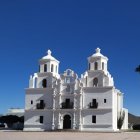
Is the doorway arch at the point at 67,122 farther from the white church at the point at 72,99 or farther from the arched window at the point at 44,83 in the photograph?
the arched window at the point at 44,83

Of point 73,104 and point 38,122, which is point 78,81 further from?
point 38,122

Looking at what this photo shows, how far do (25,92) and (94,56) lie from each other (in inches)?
449

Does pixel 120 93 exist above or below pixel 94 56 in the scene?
below

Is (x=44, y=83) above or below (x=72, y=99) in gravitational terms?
above

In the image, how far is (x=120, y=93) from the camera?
59281 mm

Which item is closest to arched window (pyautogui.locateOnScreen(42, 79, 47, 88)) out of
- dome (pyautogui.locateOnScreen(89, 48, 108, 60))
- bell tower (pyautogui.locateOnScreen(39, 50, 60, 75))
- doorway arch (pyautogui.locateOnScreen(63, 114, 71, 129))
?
bell tower (pyautogui.locateOnScreen(39, 50, 60, 75))

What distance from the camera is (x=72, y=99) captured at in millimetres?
53531

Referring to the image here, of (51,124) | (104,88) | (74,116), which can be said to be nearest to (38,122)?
(51,124)

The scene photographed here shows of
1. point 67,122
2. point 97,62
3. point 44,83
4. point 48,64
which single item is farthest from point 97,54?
point 67,122

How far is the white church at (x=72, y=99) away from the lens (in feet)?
170

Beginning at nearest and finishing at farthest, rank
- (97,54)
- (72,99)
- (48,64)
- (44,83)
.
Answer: (72,99), (97,54), (48,64), (44,83)

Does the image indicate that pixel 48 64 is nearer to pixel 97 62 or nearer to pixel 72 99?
pixel 72 99

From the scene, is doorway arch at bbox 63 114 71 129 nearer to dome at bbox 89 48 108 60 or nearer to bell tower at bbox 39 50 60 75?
bell tower at bbox 39 50 60 75

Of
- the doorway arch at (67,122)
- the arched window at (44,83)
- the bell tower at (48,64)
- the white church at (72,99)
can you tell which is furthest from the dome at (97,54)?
the doorway arch at (67,122)
